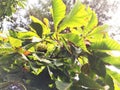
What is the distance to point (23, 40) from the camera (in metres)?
1.07

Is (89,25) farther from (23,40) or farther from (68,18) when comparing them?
(23,40)

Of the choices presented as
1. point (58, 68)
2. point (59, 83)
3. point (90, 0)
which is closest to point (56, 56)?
point (58, 68)

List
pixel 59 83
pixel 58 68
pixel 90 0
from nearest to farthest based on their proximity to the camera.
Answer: pixel 59 83, pixel 58 68, pixel 90 0

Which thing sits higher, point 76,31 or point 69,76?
point 76,31

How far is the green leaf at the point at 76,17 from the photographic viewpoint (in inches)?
40.5

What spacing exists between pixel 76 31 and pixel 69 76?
169 millimetres

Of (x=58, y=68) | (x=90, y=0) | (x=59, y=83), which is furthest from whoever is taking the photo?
(x=90, y=0)

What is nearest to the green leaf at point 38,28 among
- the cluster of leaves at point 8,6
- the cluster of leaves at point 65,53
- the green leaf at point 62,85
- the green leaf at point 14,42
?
the cluster of leaves at point 65,53

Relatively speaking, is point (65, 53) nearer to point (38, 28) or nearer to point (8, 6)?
point (38, 28)

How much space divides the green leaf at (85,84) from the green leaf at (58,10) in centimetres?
21

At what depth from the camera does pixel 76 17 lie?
41.2 inches

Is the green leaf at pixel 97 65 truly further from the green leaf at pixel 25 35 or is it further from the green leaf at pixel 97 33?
the green leaf at pixel 25 35

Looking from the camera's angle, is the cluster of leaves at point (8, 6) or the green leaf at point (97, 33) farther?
the cluster of leaves at point (8, 6)

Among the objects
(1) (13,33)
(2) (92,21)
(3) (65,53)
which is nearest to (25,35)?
(1) (13,33)
